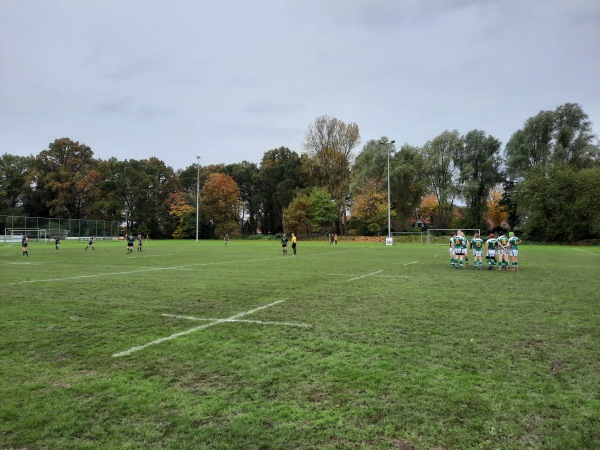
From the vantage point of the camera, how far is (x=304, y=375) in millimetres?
4352

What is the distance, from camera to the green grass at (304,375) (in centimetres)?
314

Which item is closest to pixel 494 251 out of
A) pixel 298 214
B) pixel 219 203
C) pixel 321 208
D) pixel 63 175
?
pixel 321 208

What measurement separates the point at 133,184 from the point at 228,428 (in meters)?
81.5

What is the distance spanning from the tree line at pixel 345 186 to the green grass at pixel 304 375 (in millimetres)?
44780

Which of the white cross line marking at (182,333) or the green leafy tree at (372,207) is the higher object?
the green leafy tree at (372,207)

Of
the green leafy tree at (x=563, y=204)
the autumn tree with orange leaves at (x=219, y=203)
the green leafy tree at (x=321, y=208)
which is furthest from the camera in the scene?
the autumn tree with orange leaves at (x=219, y=203)

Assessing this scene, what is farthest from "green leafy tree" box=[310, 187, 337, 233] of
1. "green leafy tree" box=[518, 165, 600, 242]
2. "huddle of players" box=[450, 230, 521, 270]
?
"huddle of players" box=[450, 230, 521, 270]

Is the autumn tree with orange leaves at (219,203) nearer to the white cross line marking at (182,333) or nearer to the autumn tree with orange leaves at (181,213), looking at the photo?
the autumn tree with orange leaves at (181,213)

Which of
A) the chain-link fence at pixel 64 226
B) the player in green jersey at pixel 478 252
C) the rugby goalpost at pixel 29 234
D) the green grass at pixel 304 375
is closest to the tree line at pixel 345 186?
the chain-link fence at pixel 64 226

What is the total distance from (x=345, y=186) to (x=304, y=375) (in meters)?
66.4

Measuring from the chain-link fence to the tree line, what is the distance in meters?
10.5

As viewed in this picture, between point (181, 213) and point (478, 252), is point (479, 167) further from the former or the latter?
point (181, 213)

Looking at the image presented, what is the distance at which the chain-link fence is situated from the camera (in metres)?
51.8

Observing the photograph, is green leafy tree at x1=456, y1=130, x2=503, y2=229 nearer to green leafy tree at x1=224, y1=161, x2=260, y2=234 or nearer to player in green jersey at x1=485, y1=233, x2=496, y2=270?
green leafy tree at x1=224, y1=161, x2=260, y2=234
